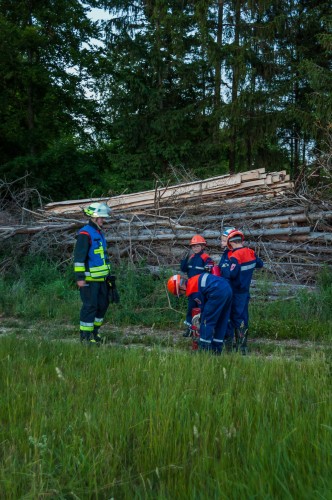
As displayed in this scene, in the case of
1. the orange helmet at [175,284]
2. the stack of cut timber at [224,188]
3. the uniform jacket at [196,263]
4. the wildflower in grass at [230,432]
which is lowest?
the wildflower in grass at [230,432]

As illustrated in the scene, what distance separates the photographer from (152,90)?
25328mm

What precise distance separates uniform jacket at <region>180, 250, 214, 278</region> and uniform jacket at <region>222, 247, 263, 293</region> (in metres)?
0.90

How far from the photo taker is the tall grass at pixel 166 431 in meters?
2.99

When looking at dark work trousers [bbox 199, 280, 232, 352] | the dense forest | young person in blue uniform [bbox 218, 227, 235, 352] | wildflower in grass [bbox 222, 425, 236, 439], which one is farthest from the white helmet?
the dense forest

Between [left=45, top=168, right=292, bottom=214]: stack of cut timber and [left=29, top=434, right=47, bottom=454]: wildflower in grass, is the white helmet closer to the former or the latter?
[left=29, top=434, right=47, bottom=454]: wildflower in grass

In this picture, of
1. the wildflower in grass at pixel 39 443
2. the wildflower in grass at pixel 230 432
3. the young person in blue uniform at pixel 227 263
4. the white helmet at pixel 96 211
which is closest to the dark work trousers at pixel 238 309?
the young person in blue uniform at pixel 227 263

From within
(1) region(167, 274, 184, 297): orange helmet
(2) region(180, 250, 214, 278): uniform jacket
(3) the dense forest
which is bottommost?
(1) region(167, 274, 184, 297): orange helmet

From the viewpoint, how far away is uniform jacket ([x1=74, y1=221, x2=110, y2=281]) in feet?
28.3

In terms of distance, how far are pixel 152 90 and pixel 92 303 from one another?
18354mm

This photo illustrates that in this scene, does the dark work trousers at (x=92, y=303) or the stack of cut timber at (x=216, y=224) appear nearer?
the dark work trousers at (x=92, y=303)

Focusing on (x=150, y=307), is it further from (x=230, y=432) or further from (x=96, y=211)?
(x=230, y=432)

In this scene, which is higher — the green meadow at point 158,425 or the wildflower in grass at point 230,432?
the wildflower in grass at point 230,432

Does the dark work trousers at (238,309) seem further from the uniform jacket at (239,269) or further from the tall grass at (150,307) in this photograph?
the tall grass at (150,307)

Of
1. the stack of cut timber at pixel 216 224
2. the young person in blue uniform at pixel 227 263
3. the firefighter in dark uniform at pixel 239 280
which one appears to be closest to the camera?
the firefighter in dark uniform at pixel 239 280
